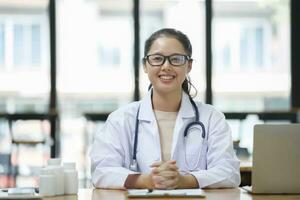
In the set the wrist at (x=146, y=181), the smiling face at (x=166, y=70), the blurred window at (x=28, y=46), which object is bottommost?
the wrist at (x=146, y=181)

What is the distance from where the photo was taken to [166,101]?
2.68 m

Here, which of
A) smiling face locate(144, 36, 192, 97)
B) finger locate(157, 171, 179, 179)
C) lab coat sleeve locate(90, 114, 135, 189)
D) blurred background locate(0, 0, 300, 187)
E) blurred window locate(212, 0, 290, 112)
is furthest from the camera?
blurred window locate(212, 0, 290, 112)

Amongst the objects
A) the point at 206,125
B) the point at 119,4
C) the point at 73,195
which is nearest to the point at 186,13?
the point at 119,4

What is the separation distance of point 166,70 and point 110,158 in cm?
43

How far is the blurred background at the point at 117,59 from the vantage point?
695cm

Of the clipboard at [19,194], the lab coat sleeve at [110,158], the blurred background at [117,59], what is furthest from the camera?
the blurred background at [117,59]

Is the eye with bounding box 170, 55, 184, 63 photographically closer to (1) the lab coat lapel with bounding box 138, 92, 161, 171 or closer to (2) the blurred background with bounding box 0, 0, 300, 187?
(1) the lab coat lapel with bounding box 138, 92, 161, 171

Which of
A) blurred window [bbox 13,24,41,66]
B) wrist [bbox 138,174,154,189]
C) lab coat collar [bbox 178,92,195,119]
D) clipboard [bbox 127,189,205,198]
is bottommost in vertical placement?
clipboard [bbox 127,189,205,198]

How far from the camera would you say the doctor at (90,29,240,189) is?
2.53 metres

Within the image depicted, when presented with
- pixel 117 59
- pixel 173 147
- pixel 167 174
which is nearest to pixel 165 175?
pixel 167 174

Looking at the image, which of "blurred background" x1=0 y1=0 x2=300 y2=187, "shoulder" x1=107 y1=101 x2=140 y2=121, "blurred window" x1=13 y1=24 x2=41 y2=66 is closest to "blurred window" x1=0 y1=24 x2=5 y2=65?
"blurred background" x1=0 y1=0 x2=300 y2=187

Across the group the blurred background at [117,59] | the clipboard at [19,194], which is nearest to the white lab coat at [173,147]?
the clipboard at [19,194]

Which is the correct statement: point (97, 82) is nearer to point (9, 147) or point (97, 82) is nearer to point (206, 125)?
point (9, 147)

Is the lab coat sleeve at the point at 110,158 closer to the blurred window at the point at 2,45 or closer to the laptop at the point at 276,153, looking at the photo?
the laptop at the point at 276,153
